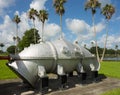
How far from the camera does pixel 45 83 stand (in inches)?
572

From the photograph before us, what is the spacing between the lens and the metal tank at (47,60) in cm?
1434

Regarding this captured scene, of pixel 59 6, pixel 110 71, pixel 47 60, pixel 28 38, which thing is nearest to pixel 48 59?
Result: pixel 47 60

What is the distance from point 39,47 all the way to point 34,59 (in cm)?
119

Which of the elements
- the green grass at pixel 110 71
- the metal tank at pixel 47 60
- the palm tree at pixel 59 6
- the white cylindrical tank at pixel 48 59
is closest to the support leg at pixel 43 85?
the metal tank at pixel 47 60

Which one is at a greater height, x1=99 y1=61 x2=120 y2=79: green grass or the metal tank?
the metal tank

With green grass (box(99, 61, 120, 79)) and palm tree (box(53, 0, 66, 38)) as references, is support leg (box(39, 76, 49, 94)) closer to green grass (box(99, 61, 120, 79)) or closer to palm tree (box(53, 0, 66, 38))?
green grass (box(99, 61, 120, 79))

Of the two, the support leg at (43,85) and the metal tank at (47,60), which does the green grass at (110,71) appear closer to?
the metal tank at (47,60)

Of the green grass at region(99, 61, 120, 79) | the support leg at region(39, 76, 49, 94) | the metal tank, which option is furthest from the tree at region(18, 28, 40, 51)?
the support leg at region(39, 76, 49, 94)

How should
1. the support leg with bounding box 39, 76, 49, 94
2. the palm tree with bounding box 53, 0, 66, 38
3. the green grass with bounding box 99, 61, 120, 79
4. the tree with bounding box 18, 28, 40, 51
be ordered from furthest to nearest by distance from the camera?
1. the tree with bounding box 18, 28, 40, 51
2. the palm tree with bounding box 53, 0, 66, 38
3. the green grass with bounding box 99, 61, 120, 79
4. the support leg with bounding box 39, 76, 49, 94

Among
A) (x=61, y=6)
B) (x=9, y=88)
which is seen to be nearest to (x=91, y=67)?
(x=9, y=88)

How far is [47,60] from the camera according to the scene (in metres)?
15.4

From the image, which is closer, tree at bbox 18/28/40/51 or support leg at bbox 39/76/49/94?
support leg at bbox 39/76/49/94

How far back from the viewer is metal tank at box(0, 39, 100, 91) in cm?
1434

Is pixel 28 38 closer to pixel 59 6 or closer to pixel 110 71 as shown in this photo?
pixel 59 6
